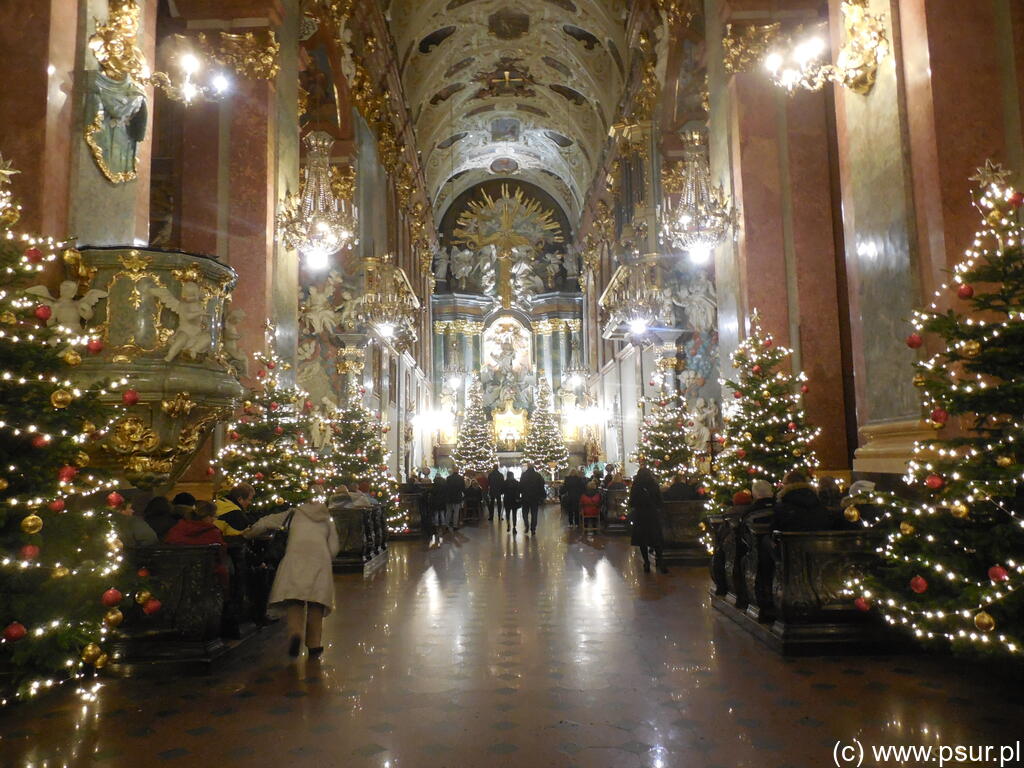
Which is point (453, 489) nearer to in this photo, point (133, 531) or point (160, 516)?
point (160, 516)

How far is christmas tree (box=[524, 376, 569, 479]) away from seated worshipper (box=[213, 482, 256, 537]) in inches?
980

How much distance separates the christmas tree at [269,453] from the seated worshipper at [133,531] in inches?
120

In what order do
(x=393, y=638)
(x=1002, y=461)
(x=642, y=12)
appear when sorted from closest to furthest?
(x=1002, y=461)
(x=393, y=638)
(x=642, y=12)

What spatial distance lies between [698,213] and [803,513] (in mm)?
6779

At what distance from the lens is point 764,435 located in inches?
355

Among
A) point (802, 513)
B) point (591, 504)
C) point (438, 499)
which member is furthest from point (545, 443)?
point (802, 513)

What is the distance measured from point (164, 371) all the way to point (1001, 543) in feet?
17.7

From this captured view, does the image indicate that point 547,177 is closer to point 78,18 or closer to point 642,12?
point 642,12

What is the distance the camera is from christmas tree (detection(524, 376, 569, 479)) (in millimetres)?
32219

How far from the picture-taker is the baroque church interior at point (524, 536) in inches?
153

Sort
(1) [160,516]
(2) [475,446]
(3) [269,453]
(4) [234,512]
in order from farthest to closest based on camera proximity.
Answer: (2) [475,446] < (3) [269,453] < (4) [234,512] < (1) [160,516]

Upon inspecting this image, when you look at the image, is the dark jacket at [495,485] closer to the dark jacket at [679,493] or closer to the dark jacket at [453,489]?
the dark jacket at [453,489]

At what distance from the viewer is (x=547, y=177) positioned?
122 feet

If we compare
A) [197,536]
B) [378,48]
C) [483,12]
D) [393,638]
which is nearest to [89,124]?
[197,536]
